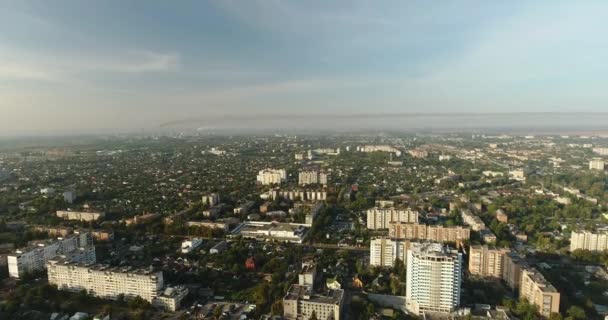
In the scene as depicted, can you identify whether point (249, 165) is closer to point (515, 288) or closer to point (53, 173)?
point (53, 173)

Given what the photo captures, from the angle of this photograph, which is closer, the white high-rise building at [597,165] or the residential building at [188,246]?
the residential building at [188,246]

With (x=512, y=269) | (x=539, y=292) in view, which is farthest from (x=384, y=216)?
(x=539, y=292)

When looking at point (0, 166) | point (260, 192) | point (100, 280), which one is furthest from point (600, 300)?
point (0, 166)

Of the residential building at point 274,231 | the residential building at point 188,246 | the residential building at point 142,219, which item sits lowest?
the residential building at point 274,231

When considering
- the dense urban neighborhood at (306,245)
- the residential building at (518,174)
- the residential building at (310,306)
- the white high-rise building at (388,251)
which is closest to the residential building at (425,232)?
the dense urban neighborhood at (306,245)

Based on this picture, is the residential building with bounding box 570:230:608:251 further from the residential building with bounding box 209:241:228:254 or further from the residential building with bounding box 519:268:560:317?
the residential building with bounding box 209:241:228:254

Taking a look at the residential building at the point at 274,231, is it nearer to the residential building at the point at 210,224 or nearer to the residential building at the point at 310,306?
the residential building at the point at 210,224

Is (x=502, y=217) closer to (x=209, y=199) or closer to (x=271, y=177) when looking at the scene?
(x=209, y=199)
